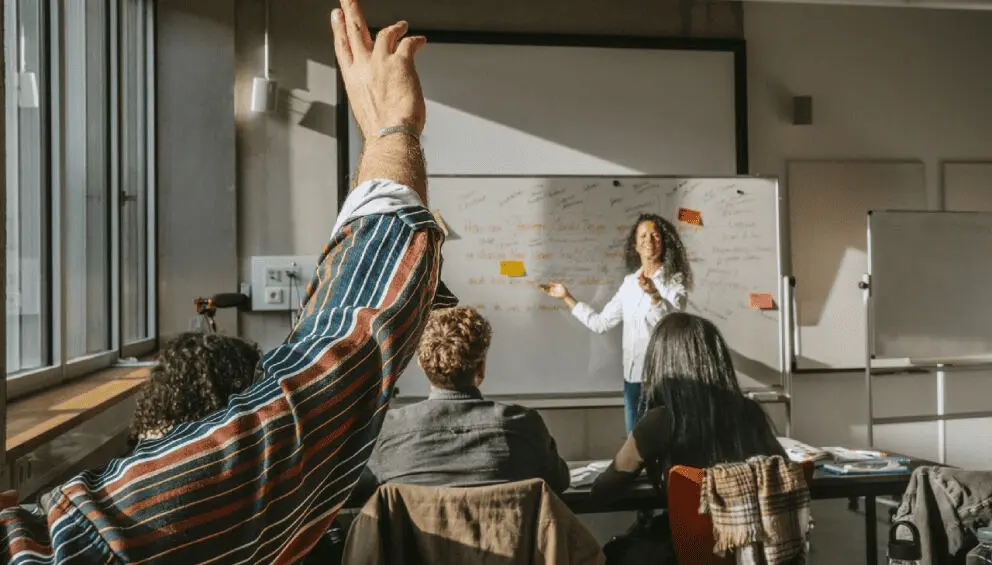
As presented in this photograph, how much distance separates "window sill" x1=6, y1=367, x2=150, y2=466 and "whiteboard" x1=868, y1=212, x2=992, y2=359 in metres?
3.77

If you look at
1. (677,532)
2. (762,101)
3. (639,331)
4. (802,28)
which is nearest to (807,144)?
(762,101)

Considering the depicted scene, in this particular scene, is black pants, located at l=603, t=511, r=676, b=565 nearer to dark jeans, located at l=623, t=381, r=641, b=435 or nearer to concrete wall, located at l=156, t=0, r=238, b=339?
dark jeans, located at l=623, t=381, r=641, b=435

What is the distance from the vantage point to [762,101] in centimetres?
496

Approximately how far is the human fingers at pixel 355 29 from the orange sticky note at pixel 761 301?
4222mm

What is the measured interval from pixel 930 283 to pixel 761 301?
103cm

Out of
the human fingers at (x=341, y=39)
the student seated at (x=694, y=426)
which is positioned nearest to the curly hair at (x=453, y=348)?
the student seated at (x=694, y=426)

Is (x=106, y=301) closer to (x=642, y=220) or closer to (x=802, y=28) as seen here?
(x=642, y=220)

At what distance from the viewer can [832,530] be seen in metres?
4.41

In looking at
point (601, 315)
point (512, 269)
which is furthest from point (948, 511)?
point (512, 269)

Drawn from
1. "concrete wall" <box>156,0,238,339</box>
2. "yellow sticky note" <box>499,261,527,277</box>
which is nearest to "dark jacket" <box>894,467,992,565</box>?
"yellow sticky note" <box>499,261,527,277</box>

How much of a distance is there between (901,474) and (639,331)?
1.65 m

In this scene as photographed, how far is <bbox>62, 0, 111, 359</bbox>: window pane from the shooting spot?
9.59 feet

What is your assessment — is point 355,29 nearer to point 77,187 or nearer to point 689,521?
point 689,521

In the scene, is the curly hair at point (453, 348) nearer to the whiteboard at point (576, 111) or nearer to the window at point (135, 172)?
the window at point (135, 172)
